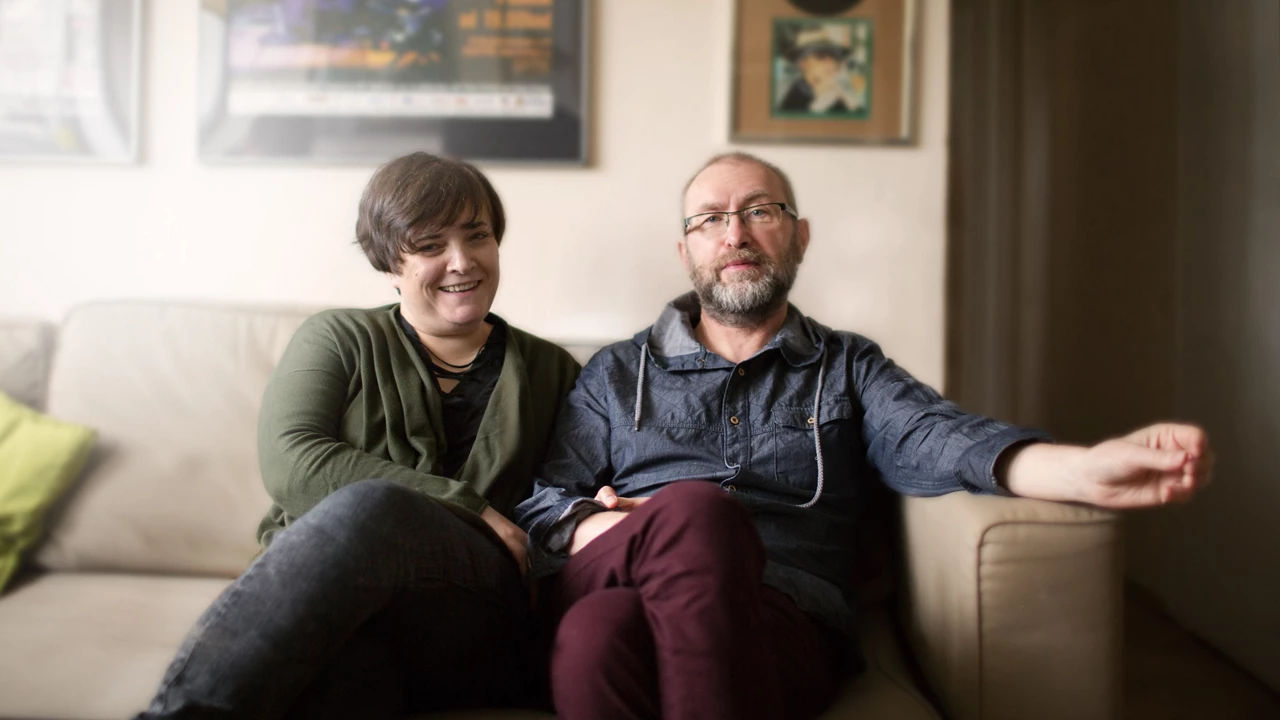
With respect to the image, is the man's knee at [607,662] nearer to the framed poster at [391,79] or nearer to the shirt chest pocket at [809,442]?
the shirt chest pocket at [809,442]

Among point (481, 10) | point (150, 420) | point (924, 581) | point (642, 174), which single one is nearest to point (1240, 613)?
point (924, 581)

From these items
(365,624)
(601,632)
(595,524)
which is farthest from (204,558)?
(601,632)

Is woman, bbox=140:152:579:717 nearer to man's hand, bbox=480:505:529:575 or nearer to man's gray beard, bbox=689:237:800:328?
man's hand, bbox=480:505:529:575

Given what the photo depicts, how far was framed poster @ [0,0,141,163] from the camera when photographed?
→ 1.74 meters

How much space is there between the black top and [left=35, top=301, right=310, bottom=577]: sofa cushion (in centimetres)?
42

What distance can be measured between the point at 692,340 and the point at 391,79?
93 centimetres

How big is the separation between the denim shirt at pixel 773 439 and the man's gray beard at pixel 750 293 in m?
0.05

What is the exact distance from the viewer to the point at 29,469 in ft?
4.49

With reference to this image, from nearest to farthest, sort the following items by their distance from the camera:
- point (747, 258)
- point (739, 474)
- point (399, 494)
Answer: point (399, 494) → point (739, 474) → point (747, 258)

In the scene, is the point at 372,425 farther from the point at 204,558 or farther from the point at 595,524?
the point at 204,558

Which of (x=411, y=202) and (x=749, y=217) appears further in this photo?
(x=749, y=217)

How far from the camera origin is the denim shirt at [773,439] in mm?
1111

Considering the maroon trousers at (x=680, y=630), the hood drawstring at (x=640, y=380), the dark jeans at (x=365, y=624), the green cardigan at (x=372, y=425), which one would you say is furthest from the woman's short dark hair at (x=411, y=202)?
the maroon trousers at (x=680, y=630)

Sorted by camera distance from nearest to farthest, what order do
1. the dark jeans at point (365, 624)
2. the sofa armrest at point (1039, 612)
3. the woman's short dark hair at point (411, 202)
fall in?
the dark jeans at point (365, 624) < the sofa armrest at point (1039, 612) < the woman's short dark hair at point (411, 202)
